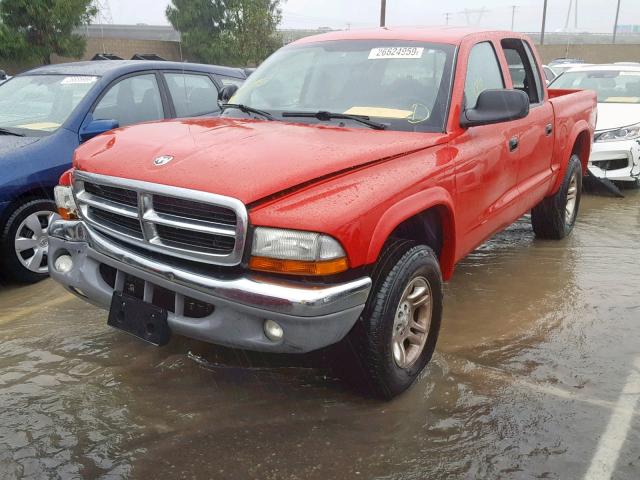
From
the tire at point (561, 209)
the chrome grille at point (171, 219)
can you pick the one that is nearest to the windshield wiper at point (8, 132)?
the chrome grille at point (171, 219)

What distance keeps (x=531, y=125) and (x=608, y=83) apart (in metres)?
5.89

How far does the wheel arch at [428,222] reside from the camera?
2.75m

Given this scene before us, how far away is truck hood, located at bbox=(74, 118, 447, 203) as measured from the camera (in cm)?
261

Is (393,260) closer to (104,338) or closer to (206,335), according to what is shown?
(206,335)

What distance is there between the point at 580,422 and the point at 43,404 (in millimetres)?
2592

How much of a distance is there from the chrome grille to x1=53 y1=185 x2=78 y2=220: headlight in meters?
0.31

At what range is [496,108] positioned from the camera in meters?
3.44

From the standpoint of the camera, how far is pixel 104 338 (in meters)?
3.75

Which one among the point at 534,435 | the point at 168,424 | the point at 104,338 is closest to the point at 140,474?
the point at 168,424

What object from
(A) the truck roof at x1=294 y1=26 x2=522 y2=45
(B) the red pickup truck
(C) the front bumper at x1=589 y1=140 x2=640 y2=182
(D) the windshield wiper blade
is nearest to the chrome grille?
(B) the red pickup truck

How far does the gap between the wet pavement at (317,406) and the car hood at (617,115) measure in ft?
14.9

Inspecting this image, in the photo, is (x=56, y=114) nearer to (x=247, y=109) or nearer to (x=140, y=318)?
(x=247, y=109)

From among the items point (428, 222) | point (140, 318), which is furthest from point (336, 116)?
point (140, 318)

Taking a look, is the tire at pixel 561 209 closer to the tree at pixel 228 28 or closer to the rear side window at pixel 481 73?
the rear side window at pixel 481 73
